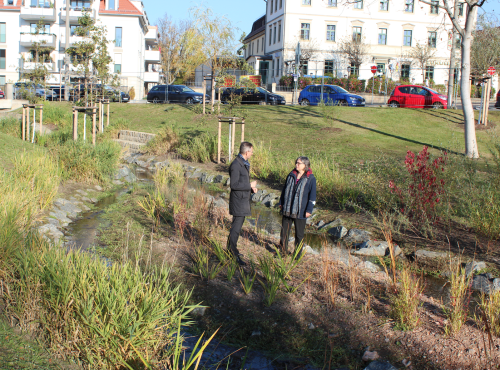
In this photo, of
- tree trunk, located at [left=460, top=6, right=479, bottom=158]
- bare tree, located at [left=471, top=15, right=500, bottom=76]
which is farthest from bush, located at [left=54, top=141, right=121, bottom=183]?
bare tree, located at [left=471, top=15, right=500, bottom=76]

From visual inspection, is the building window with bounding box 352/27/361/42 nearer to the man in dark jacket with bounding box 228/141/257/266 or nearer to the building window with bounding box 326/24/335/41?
the building window with bounding box 326/24/335/41

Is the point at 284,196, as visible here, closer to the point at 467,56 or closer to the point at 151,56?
the point at 467,56

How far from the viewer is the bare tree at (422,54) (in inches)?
1826

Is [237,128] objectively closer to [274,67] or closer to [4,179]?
[4,179]

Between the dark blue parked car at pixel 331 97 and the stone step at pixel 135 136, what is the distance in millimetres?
12155

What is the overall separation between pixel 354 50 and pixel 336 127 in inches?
1167

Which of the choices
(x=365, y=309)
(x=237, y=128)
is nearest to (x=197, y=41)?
(x=237, y=128)

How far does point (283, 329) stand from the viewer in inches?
187

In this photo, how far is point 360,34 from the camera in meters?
48.2

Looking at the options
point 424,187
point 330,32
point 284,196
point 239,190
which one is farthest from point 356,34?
point 239,190

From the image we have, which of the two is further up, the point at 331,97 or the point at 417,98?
the point at 417,98

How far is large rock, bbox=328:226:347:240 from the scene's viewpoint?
8.56 metres

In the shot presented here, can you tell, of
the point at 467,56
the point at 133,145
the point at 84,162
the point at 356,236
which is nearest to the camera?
the point at 356,236

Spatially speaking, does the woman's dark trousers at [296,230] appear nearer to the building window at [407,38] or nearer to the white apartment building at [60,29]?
the white apartment building at [60,29]
